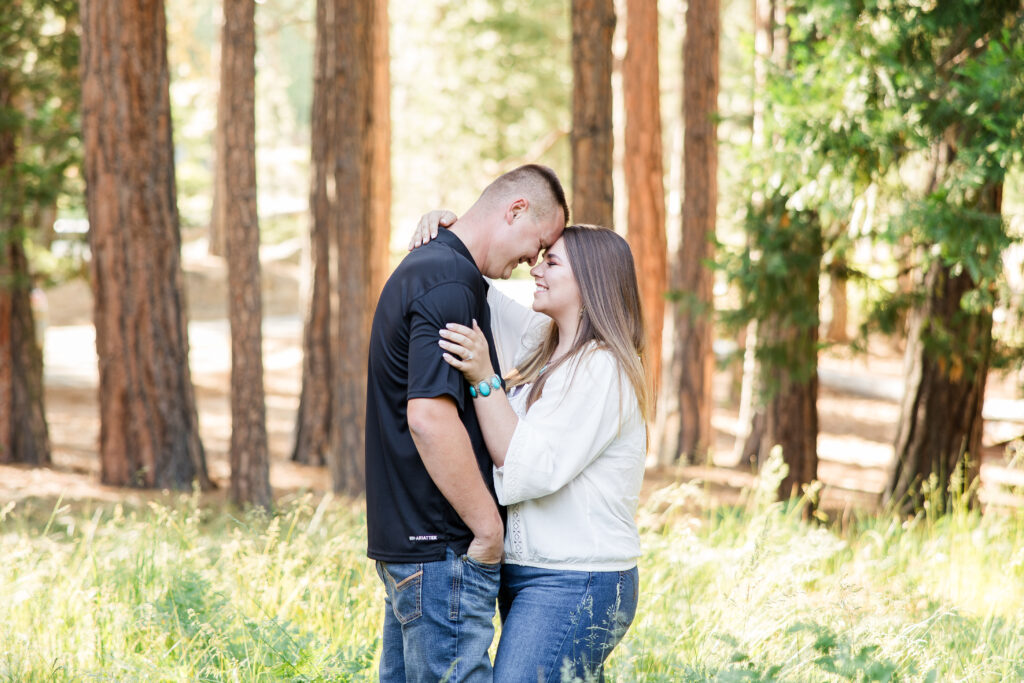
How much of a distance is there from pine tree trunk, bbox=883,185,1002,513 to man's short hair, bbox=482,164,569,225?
5223mm

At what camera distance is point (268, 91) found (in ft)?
117

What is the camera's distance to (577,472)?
2.70 metres

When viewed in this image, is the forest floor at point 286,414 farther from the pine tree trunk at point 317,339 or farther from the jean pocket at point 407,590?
the jean pocket at point 407,590

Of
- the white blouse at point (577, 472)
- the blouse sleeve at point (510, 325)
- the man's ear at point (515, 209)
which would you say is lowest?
the white blouse at point (577, 472)

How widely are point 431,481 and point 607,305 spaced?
2.53ft

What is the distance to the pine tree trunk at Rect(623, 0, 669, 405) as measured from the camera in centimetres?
1160

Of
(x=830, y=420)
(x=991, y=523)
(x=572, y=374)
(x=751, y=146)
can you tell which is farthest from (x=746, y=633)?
(x=830, y=420)

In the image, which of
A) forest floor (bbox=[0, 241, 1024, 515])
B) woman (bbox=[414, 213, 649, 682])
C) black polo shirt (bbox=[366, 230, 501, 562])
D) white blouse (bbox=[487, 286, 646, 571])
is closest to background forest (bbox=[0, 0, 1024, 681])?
forest floor (bbox=[0, 241, 1024, 515])

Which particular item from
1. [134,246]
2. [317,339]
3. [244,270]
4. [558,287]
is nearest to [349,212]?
[244,270]

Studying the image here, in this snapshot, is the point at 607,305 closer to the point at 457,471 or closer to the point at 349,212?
the point at 457,471

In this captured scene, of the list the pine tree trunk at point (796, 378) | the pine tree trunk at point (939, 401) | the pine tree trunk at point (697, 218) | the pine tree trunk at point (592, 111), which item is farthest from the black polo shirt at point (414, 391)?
the pine tree trunk at point (697, 218)

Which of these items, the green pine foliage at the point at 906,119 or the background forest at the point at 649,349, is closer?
the background forest at the point at 649,349

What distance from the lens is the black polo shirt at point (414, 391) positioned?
271 centimetres

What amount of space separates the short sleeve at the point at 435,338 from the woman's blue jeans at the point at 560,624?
605 millimetres
